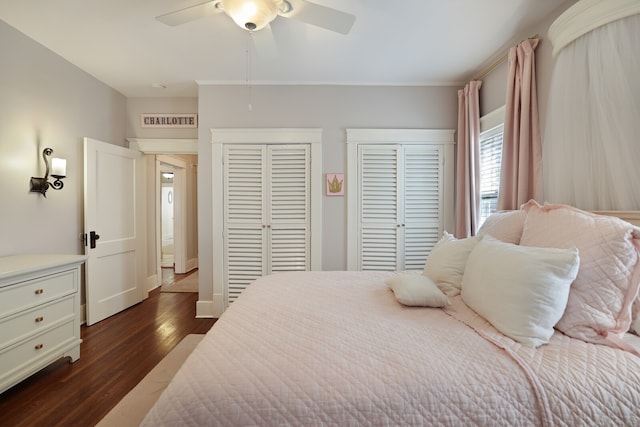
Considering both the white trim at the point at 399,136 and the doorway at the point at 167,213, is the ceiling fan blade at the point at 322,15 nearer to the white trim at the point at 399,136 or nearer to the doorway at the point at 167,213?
the white trim at the point at 399,136

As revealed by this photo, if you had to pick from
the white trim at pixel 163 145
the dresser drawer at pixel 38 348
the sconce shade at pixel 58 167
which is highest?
the white trim at pixel 163 145

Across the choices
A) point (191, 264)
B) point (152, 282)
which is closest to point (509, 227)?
point (152, 282)

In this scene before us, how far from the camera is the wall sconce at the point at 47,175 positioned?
2287 millimetres

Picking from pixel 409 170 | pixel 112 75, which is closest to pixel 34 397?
pixel 112 75

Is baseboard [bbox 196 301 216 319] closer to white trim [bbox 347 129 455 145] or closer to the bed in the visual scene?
the bed

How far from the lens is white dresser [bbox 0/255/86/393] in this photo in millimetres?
1628

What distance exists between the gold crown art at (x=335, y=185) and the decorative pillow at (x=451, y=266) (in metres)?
1.49

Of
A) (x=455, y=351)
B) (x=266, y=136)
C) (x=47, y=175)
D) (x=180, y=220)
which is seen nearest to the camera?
(x=455, y=351)

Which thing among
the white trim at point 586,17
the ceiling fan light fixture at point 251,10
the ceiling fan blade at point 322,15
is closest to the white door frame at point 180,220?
the ceiling fan light fixture at point 251,10

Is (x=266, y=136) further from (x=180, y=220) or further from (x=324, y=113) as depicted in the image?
(x=180, y=220)

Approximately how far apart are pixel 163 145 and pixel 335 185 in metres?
2.23

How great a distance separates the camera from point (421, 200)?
299 centimetres

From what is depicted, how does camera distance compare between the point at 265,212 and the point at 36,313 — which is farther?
the point at 265,212

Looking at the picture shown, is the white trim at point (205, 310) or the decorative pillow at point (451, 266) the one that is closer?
the decorative pillow at point (451, 266)
